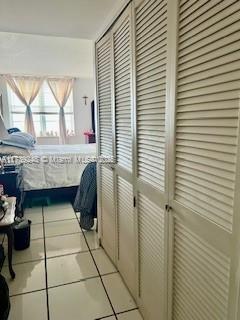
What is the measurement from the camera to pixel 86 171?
2959 mm

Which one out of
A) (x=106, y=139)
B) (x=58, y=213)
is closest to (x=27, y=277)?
(x=106, y=139)

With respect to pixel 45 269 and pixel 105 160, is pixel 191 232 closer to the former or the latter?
pixel 105 160

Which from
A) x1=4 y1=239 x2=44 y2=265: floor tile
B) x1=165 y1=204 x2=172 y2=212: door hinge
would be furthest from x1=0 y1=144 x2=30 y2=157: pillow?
x1=165 y1=204 x2=172 y2=212: door hinge

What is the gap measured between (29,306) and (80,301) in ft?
1.20

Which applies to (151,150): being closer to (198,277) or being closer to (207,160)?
(207,160)

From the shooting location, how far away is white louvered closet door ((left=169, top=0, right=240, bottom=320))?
800 millimetres

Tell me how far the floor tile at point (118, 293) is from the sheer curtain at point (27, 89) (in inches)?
206

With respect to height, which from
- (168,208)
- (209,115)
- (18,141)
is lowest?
(168,208)

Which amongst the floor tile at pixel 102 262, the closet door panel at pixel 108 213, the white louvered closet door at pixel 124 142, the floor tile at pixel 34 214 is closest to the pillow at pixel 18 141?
the floor tile at pixel 34 214

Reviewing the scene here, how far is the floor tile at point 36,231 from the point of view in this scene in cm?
294

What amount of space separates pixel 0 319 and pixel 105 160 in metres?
1.40

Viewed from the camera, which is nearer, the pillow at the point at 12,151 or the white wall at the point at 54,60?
the white wall at the point at 54,60

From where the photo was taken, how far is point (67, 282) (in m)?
2.10

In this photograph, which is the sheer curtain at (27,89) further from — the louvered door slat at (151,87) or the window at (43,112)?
the louvered door slat at (151,87)
